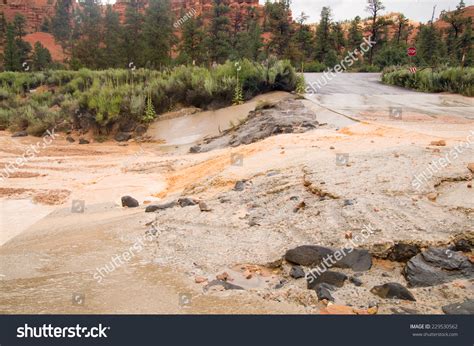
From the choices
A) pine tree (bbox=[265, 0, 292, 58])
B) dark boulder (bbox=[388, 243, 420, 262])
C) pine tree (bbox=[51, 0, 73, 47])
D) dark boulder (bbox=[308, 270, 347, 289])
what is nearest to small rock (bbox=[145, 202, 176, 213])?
dark boulder (bbox=[308, 270, 347, 289])

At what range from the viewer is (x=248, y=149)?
24.8 feet

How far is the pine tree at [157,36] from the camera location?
99.0ft

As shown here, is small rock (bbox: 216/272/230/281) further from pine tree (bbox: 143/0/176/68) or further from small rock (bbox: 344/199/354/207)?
pine tree (bbox: 143/0/176/68)

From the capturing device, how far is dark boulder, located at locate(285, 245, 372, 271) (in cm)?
346

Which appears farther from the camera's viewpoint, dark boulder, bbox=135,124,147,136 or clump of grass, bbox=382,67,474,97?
clump of grass, bbox=382,67,474,97

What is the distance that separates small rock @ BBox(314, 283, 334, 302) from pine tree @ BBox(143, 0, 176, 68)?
91.8 feet

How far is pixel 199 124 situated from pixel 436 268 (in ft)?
30.4

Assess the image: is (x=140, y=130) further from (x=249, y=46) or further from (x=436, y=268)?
(x=249, y=46)

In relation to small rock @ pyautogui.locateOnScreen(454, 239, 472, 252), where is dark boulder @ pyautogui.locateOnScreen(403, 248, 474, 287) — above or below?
below

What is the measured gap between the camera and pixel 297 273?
3424mm

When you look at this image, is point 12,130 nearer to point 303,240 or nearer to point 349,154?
point 349,154

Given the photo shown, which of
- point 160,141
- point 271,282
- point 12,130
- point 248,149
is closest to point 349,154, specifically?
point 248,149

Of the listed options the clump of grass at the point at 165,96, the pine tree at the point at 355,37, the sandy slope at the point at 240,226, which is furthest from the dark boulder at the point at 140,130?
the pine tree at the point at 355,37

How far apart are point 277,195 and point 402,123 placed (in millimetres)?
4501
